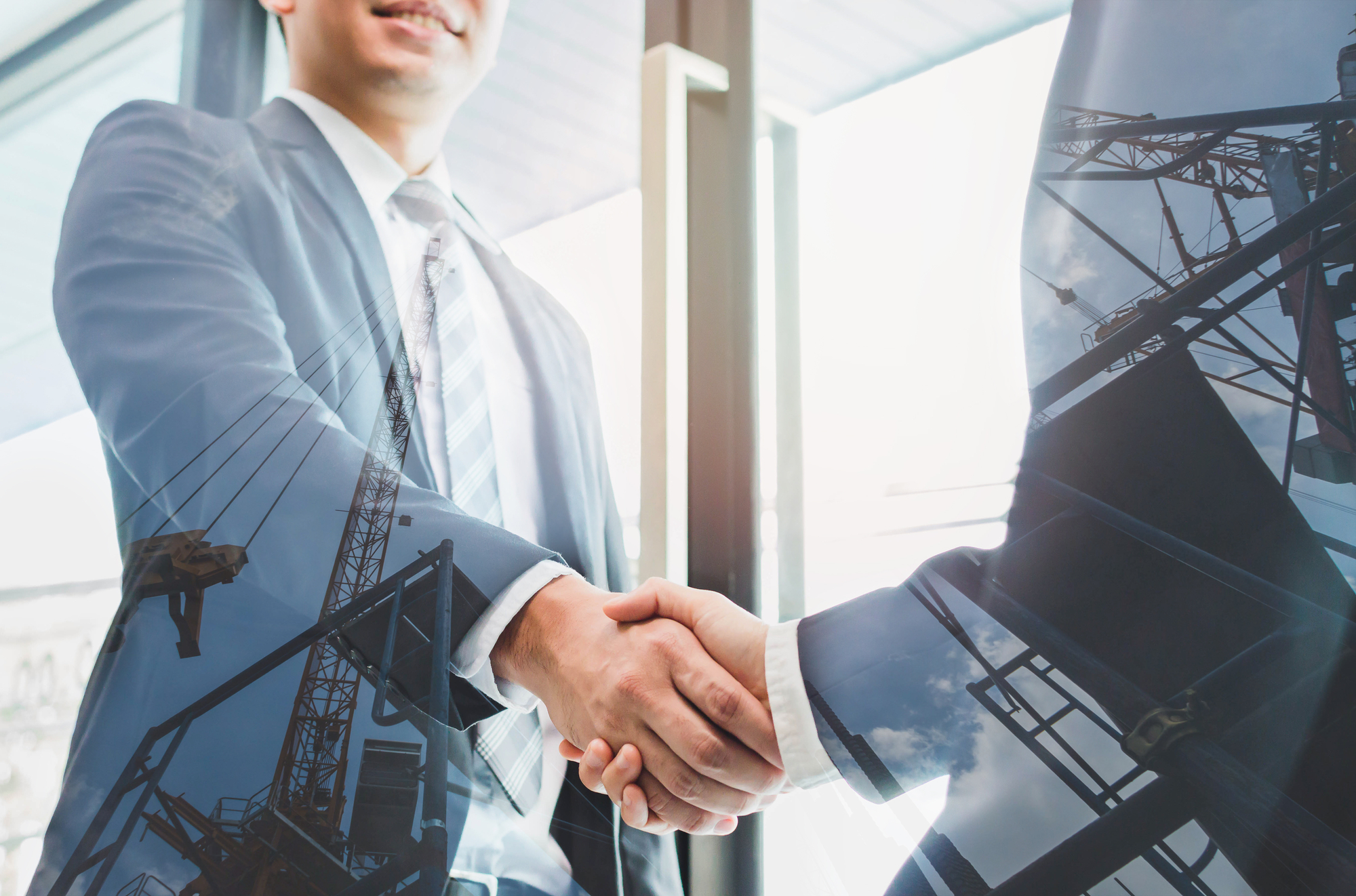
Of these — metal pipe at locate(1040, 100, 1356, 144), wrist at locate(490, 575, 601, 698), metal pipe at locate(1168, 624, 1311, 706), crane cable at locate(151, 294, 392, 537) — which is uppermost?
metal pipe at locate(1040, 100, 1356, 144)

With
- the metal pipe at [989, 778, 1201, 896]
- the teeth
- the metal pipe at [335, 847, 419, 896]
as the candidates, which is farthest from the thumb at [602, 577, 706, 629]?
the teeth

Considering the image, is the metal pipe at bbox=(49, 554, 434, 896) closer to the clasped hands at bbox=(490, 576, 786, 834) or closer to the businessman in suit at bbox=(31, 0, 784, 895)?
the businessman in suit at bbox=(31, 0, 784, 895)

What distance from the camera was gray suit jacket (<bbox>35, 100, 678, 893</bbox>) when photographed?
0.77m

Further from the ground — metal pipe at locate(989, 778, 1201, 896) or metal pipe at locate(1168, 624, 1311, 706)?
metal pipe at locate(1168, 624, 1311, 706)

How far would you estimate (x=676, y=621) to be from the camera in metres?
0.96

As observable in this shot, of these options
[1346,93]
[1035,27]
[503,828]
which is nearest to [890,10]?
[1035,27]

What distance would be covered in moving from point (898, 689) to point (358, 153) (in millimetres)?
929

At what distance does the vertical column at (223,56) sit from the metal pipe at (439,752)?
1.94 ft

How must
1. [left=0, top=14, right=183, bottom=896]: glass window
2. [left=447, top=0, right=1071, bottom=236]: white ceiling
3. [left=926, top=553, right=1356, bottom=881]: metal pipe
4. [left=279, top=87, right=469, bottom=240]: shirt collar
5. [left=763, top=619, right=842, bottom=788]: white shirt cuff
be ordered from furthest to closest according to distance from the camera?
[left=447, top=0, right=1071, bottom=236]: white ceiling → [left=279, top=87, right=469, bottom=240]: shirt collar → [left=763, top=619, right=842, bottom=788]: white shirt cuff → [left=0, top=14, right=183, bottom=896]: glass window → [left=926, top=553, right=1356, bottom=881]: metal pipe

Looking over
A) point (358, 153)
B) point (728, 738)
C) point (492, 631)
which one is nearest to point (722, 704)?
point (728, 738)

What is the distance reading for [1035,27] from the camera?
3.09 ft

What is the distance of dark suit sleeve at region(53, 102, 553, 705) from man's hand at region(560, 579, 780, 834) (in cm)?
28

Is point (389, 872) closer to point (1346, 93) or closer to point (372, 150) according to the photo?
point (372, 150)

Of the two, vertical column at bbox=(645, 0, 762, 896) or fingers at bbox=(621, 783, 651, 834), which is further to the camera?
vertical column at bbox=(645, 0, 762, 896)
